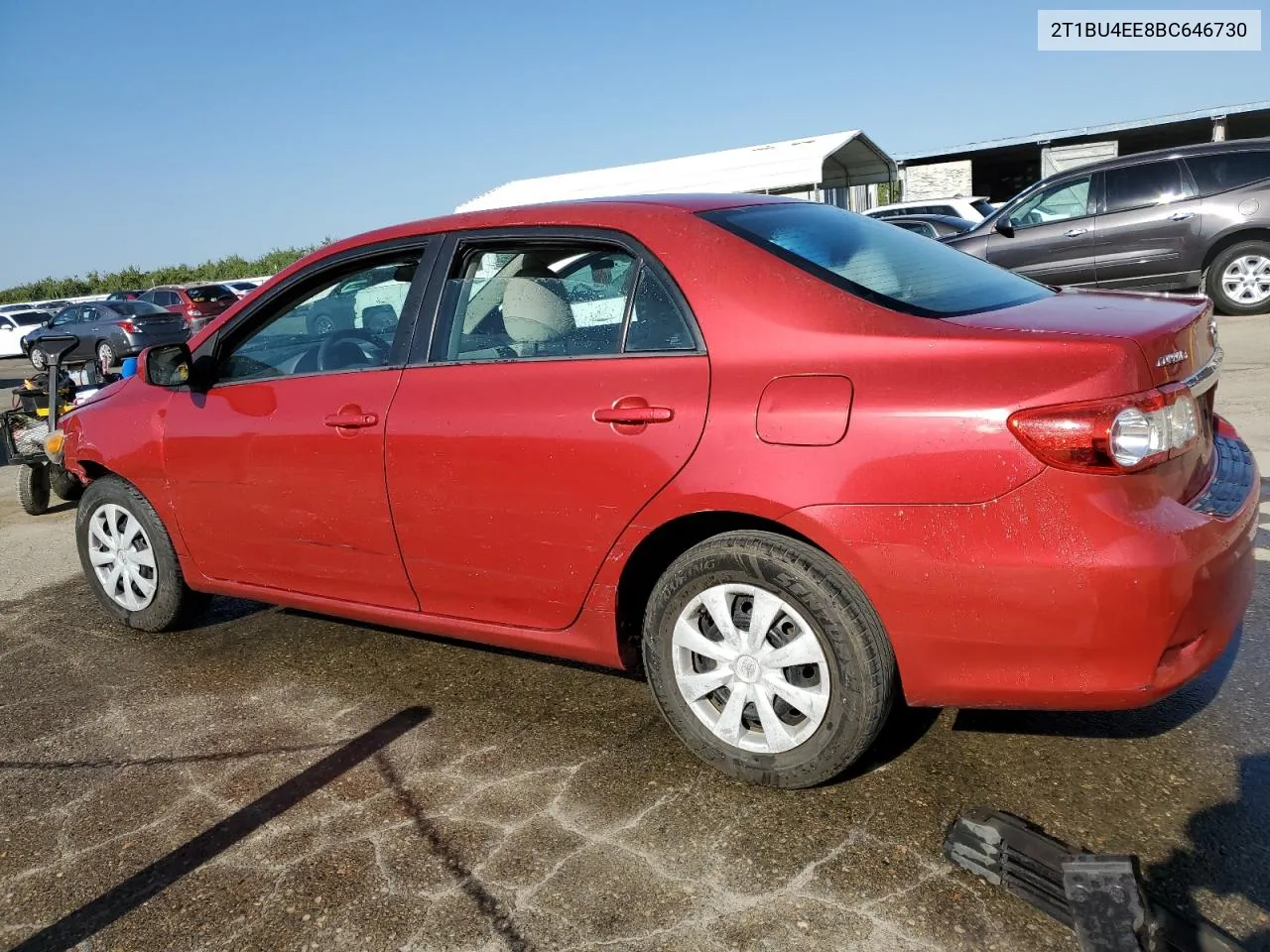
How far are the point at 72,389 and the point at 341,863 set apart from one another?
6.49 meters

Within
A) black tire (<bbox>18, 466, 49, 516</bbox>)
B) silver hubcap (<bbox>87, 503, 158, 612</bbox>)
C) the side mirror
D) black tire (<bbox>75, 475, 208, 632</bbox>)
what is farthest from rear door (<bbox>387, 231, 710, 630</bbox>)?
black tire (<bbox>18, 466, 49, 516</bbox>)

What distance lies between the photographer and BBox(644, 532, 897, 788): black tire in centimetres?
272

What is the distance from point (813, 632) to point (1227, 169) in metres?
10.1

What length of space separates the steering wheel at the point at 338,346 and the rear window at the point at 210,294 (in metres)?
23.6

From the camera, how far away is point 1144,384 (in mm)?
2494

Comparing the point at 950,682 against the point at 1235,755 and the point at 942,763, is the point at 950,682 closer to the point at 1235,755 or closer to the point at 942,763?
the point at 942,763

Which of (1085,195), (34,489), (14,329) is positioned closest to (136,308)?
(14,329)

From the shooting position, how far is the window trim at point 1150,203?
10.8 meters

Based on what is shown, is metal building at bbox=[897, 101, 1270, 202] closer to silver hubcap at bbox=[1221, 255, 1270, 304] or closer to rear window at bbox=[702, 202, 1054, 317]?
silver hubcap at bbox=[1221, 255, 1270, 304]

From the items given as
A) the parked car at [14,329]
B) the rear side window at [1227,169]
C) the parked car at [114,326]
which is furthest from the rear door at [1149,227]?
the parked car at [14,329]

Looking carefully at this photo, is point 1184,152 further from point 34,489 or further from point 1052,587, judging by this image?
point 34,489

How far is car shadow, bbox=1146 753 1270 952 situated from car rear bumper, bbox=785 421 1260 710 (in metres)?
0.36

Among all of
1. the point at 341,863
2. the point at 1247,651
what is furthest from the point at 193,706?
the point at 1247,651

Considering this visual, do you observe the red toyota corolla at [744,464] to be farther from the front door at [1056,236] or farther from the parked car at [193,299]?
the parked car at [193,299]
